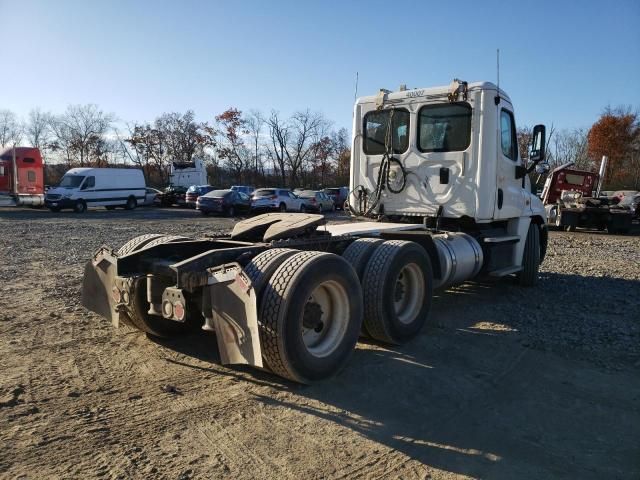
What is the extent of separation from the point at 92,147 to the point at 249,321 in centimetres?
6799

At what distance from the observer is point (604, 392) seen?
4.43 metres

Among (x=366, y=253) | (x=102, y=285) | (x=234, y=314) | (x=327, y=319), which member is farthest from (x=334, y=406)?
(x=102, y=285)

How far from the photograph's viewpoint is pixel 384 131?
8000mm

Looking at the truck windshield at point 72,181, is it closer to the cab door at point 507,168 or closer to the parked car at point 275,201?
the parked car at point 275,201

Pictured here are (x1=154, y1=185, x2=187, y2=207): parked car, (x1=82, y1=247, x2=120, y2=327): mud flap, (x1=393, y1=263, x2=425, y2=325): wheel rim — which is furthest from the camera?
(x1=154, y1=185, x2=187, y2=207): parked car

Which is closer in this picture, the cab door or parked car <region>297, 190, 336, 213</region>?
the cab door

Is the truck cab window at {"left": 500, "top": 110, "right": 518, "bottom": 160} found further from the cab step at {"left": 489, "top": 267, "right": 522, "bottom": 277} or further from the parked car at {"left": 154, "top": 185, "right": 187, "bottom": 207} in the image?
the parked car at {"left": 154, "top": 185, "right": 187, "bottom": 207}

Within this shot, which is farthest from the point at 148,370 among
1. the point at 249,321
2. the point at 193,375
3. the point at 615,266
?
the point at 615,266

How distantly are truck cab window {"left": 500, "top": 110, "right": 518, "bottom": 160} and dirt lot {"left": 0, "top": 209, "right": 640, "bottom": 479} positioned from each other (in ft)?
8.56

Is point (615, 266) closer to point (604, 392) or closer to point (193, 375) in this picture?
point (604, 392)

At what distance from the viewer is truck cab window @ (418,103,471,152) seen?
7.41 meters

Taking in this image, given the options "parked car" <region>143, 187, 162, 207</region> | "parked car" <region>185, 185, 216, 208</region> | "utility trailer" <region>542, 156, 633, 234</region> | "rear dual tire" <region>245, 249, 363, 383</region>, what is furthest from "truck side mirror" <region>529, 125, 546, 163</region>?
"parked car" <region>143, 187, 162, 207</region>

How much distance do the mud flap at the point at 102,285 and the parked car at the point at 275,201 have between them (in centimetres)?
2341

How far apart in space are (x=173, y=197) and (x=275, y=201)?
12078 millimetres
